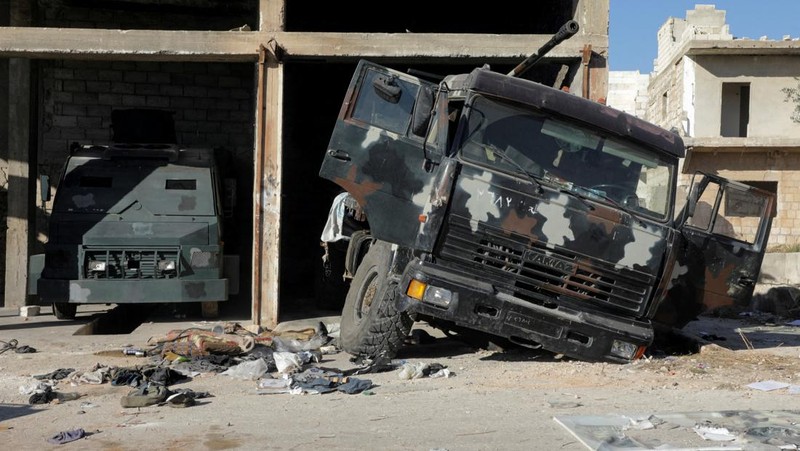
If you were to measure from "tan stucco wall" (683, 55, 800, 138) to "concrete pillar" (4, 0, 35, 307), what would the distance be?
22.3 metres

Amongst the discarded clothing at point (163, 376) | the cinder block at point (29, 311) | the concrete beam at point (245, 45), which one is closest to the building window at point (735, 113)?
the concrete beam at point (245, 45)

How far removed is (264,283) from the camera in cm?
931

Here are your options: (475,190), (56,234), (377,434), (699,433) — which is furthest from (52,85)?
(699,433)

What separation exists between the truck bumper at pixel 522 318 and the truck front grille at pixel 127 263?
405 cm

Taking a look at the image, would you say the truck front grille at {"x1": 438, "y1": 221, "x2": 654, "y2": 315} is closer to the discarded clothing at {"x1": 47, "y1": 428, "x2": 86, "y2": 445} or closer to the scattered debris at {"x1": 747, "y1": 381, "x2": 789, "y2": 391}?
the scattered debris at {"x1": 747, "y1": 381, "x2": 789, "y2": 391}

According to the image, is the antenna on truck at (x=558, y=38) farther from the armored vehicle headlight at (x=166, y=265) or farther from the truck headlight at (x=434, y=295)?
the armored vehicle headlight at (x=166, y=265)

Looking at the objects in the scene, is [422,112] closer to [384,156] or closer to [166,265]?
[384,156]

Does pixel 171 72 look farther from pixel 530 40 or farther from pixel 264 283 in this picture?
pixel 530 40

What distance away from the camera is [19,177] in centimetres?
1125

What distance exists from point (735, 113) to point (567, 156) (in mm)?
24876

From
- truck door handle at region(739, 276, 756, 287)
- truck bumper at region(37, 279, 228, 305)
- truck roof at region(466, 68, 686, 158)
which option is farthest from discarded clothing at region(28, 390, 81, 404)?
truck door handle at region(739, 276, 756, 287)

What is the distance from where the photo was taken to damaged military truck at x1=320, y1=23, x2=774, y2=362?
6340 mm

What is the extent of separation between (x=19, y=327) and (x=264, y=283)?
2.96 metres

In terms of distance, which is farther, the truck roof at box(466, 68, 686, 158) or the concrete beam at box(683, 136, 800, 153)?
the concrete beam at box(683, 136, 800, 153)
